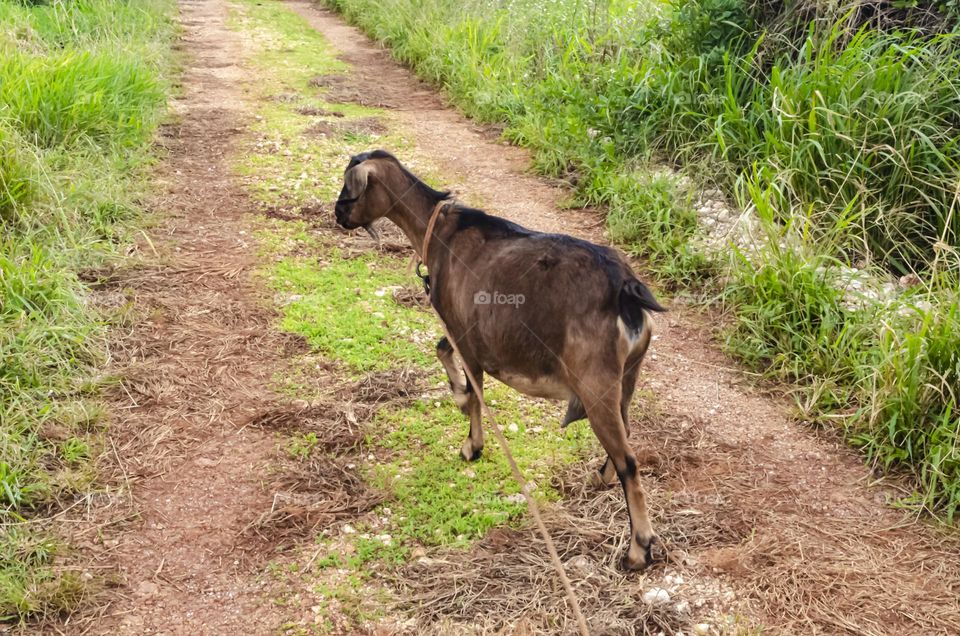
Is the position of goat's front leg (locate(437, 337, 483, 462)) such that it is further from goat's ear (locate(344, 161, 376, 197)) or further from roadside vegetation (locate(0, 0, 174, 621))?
roadside vegetation (locate(0, 0, 174, 621))

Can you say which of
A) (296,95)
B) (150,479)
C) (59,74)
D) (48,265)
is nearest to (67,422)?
(150,479)

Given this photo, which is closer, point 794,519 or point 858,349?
point 794,519

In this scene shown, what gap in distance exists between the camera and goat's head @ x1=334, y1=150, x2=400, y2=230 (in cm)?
402

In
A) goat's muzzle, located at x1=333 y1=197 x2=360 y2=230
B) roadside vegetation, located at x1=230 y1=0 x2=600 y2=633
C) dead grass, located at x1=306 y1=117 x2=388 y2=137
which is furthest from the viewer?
dead grass, located at x1=306 y1=117 x2=388 y2=137

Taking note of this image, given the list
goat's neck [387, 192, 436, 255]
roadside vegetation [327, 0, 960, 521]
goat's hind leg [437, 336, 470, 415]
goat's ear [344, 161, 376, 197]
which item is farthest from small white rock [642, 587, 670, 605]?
goat's ear [344, 161, 376, 197]

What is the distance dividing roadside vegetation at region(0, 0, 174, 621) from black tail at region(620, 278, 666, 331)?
2648 millimetres

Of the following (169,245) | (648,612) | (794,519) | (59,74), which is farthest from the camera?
(59,74)

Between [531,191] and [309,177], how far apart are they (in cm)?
232

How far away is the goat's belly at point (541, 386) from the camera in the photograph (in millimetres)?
3300

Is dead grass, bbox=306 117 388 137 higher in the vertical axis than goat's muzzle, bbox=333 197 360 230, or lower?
lower

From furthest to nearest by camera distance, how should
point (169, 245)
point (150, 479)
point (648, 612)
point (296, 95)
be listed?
point (296, 95)
point (169, 245)
point (150, 479)
point (648, 612)

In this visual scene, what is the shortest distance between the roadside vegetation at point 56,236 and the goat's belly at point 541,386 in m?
2.12

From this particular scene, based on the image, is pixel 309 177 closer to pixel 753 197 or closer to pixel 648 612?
pixel 753 197

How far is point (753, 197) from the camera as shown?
17.8 feet
